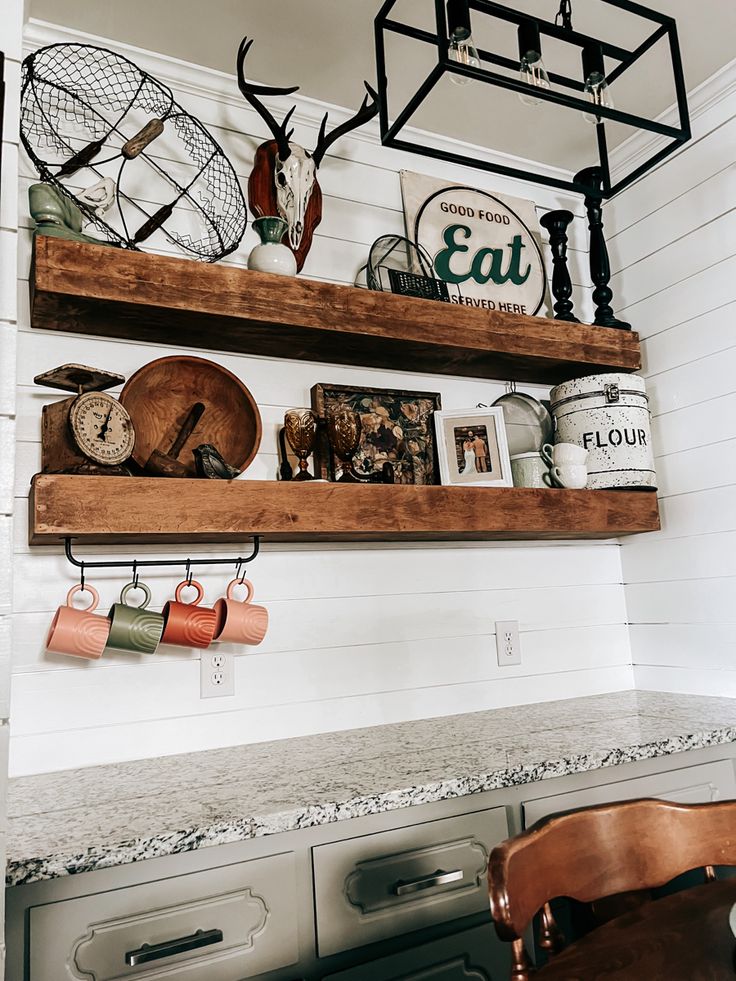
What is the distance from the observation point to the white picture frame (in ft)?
6.50

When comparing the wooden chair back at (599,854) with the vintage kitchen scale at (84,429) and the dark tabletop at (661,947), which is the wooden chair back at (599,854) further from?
the vintage kitchen scale at (84,429)

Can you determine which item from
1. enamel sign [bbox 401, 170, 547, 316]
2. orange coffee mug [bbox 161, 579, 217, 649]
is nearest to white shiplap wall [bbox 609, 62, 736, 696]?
enamel sign [bbox 401, 170, 547, 316]

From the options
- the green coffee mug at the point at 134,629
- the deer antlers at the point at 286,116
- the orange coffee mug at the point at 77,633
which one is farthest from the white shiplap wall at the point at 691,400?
the orange coffee mug at the point at 77,633

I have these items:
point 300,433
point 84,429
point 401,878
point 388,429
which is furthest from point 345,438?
point 401,878

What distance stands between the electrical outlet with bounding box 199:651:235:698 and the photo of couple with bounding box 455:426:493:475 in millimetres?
754

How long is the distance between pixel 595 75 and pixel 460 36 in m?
0.27

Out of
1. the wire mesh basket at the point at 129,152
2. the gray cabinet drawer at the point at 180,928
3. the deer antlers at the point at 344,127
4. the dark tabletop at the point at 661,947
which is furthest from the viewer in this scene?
the deer antlers at the point at 344,127

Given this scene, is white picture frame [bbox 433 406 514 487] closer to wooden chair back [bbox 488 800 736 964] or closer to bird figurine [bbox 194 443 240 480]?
bird figurine [bbox 194 443 240 480]

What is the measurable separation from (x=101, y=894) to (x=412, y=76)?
6.40ft

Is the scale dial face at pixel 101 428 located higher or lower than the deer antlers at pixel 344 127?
lower

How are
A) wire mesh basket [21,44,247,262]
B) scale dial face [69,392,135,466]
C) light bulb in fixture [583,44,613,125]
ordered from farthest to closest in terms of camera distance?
wire mesh basket [21,44,247,262] → scale dial face [69,392,135,466] → light bulb in fixture [583,44,613,125]

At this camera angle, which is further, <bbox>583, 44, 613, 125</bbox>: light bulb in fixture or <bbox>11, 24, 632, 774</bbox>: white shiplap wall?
<bbox>11, 24, 632, 774</bbox>: white shiplap wall

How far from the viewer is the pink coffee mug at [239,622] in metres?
1.65

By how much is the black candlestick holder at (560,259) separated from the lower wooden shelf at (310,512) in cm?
58
